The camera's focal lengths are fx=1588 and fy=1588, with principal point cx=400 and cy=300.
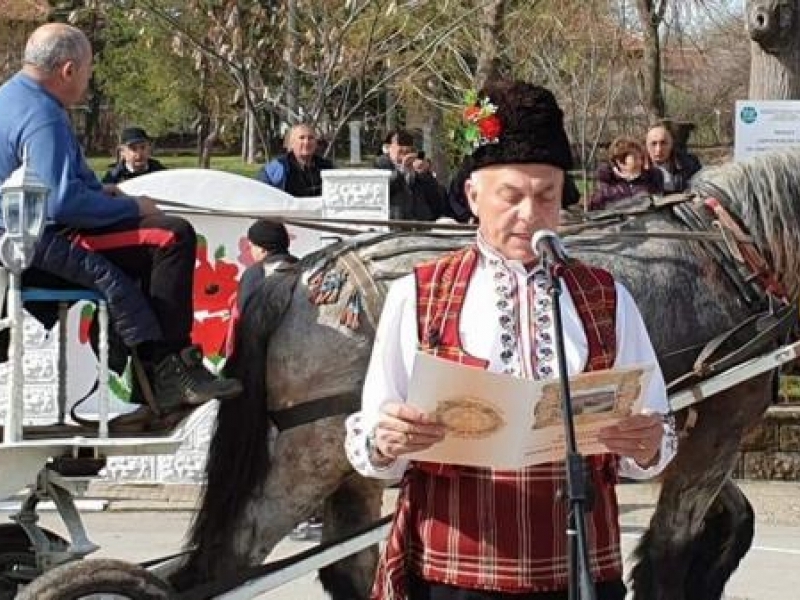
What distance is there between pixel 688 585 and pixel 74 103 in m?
2.85

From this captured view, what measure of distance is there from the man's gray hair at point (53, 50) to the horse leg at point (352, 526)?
1.79 m

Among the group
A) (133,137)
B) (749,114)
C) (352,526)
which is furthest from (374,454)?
(749,114)

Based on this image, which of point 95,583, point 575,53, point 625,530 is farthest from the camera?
point 575,53

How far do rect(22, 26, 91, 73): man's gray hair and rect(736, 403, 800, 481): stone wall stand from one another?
584cm

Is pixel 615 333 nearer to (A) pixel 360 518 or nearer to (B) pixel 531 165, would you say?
(B) pixel 531 165

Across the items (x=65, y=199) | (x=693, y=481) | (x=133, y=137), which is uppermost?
(x=133, y=137)

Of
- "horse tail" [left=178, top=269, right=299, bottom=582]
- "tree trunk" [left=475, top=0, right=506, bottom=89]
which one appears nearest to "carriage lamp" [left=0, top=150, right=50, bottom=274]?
"horse tail" [left=178, top=269, right=299, bottom=582]

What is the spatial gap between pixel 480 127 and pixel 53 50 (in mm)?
2579

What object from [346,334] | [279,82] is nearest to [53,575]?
[346,334]

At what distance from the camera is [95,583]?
4977 mm

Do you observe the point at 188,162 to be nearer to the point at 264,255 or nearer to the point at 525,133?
the point at 264,255

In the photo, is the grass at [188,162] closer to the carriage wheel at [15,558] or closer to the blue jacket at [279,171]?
the blue jacket at [279,171]

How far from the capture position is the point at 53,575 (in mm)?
4969

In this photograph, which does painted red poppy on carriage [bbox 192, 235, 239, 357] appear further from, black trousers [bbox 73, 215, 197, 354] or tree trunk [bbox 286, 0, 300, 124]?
tree trunk [bbox 286, 0, 300, 124]
